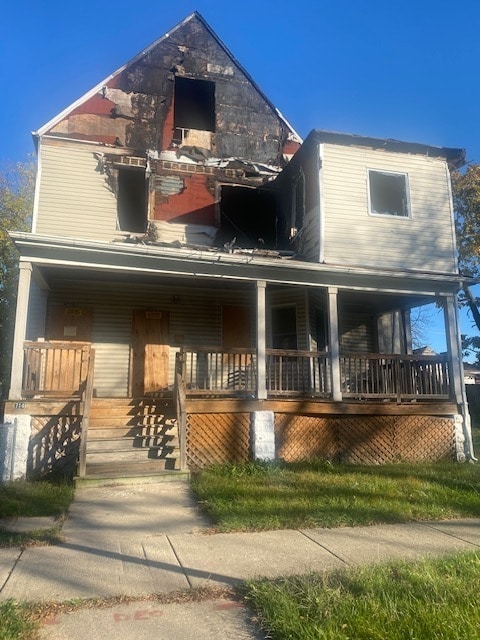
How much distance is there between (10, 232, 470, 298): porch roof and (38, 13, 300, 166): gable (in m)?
4.45

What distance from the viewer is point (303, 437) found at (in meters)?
9.50

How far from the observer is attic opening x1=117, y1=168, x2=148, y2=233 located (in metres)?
12.2

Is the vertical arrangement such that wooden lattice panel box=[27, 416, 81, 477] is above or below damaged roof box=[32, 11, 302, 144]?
below

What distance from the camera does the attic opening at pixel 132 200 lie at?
1216 centimetres

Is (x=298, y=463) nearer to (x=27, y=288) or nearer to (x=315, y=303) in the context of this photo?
(x=315, y=303)

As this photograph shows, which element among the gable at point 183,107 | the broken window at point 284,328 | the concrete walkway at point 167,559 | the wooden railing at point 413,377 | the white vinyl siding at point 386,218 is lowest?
the concrete walkway at point 167,559

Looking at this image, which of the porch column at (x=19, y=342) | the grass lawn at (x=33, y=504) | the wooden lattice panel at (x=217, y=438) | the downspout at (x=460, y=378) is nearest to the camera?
the grass lawn at (x=33, y=504)

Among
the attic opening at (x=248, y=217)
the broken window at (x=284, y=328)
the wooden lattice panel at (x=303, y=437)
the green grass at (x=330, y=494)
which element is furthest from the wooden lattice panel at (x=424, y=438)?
the attic opening at (x=248, y=217)

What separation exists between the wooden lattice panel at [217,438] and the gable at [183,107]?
729cm

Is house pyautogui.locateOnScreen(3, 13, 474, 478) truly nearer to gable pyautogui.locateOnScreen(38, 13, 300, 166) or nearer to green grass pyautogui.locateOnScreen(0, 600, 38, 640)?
gable pyautogui.locateOnScreen(38, 13, 300, 166)

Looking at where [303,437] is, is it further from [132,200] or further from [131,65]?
[131,65]

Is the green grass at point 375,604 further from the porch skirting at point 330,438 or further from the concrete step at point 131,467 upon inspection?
the porch skirting at point 330,438

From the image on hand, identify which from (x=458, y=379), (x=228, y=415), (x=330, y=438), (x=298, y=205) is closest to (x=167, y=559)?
(x=228, y=415)

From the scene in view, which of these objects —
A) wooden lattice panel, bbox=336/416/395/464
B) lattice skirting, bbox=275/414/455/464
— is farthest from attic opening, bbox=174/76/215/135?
wooden lattice panel, bbox=336/416/395/464
